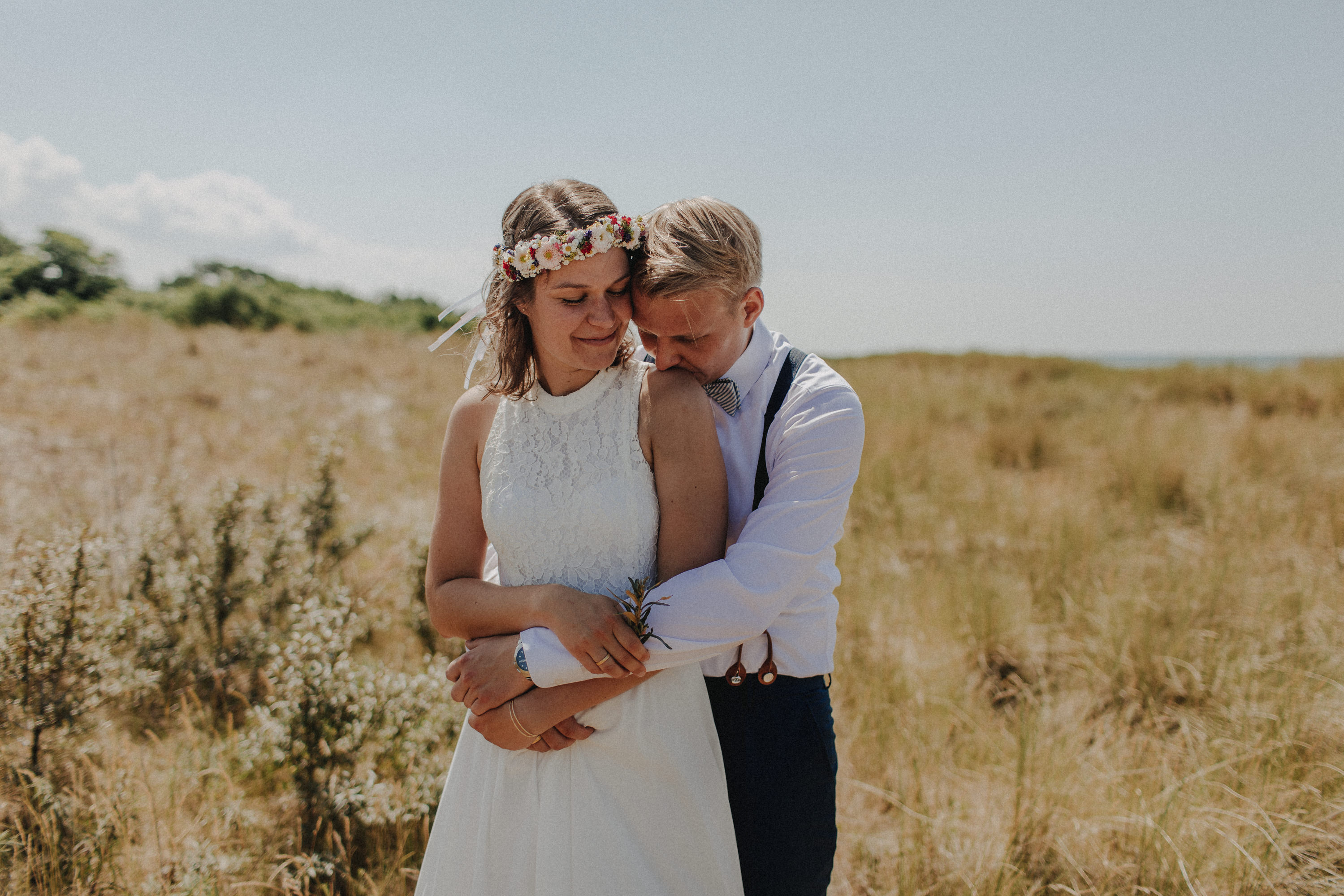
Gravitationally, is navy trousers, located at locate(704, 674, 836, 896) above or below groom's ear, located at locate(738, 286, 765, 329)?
below

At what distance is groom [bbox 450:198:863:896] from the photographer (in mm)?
1634

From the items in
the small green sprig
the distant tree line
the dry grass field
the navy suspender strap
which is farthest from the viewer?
the distant tree line

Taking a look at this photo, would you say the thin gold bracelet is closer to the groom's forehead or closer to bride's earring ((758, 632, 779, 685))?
bride's earring ((758, 632, 779, 685))

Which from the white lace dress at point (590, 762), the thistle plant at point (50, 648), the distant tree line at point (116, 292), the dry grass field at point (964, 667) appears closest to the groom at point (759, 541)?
the white lace dress at point (590, 762)

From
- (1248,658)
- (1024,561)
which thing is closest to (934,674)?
(1248,658)

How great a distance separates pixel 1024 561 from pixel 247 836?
205 inches

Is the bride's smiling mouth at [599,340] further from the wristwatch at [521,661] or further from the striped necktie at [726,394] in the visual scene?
the wristwatch at [521,661]

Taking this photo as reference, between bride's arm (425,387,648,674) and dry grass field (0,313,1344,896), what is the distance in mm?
1337

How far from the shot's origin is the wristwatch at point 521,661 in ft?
5.47

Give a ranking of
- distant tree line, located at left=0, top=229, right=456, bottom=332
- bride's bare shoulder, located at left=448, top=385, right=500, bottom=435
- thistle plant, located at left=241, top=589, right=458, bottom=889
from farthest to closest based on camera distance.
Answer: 1. distant tree line, located at left=0, top=229, right=456, bottom=332
2. thistle plant, located at left=241, top=589, right=458, bottom=889
3. bride's bare shoulder, located at left=448, top=385, right=500, bottom=435

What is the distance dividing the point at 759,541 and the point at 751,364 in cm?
49

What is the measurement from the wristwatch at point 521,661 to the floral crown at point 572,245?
911 millimetres

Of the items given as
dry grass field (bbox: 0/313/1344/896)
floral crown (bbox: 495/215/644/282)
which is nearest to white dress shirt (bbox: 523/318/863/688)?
floral crown (bbox: 495/215/644/282)

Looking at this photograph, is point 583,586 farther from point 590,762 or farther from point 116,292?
point 116,292
